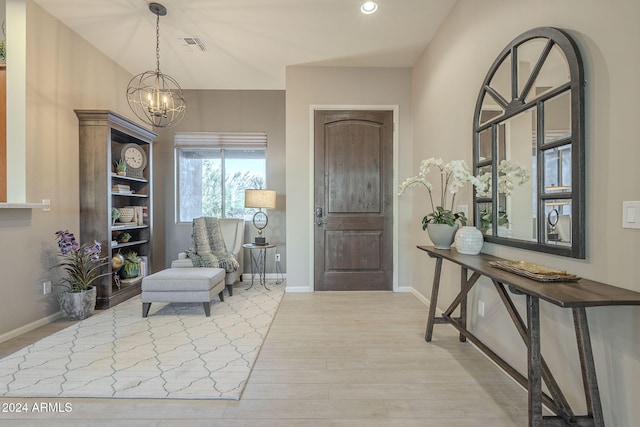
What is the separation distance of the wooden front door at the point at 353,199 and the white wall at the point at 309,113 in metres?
0.12

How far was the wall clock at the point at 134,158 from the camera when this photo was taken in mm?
3855

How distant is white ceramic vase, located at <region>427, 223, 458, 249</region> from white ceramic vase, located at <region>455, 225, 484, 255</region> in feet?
0.62

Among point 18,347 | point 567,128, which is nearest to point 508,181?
point 567,128

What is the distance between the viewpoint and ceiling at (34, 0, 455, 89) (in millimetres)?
2900

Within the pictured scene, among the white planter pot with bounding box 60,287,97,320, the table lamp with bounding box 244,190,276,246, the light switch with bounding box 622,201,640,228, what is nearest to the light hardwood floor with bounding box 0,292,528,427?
the white planter pot with bounding box 60,287,97,320

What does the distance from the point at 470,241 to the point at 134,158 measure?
403 centimetres

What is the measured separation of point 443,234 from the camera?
2.49 meters

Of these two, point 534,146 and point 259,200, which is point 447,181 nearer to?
point 534,146

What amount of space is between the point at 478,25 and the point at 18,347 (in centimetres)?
446

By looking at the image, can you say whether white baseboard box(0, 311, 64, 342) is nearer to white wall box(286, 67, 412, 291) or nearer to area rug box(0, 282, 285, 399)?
area rug box(0, 282, 285, 399)

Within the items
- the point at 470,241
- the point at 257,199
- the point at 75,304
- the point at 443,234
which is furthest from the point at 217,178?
the point at 470,241

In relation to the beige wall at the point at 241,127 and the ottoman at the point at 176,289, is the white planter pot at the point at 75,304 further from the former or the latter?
the beige wall at the point at 241,127

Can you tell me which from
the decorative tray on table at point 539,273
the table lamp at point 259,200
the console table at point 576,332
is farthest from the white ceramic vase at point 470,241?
the table lamp at point 259,200

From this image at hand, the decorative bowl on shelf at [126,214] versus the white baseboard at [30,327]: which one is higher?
the decorative bowl on shelf at [126,214]
